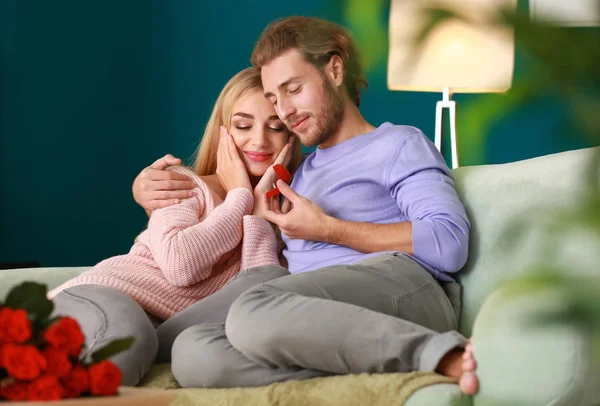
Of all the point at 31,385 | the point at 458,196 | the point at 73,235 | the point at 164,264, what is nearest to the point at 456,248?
the point at 458,196

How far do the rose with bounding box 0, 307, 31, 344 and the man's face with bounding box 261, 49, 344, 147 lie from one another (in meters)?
1.28

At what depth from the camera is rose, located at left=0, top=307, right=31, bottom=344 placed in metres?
0.84

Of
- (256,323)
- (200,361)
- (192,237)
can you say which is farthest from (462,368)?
(192,237)

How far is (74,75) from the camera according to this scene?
13.4 feet

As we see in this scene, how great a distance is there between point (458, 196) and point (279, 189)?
0.43m

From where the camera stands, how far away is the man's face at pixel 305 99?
205 cm

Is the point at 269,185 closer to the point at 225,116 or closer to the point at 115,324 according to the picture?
the point at 225,116

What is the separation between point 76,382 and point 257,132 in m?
1.42

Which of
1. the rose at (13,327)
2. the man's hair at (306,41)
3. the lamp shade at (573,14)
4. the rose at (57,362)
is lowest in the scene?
the rose at (57,362)

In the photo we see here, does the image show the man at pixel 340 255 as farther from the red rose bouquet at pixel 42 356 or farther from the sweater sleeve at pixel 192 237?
the red rose bouquet at pixel 42 356

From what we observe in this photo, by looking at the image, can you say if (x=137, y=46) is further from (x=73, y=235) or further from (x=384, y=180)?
(x=384, y=180)

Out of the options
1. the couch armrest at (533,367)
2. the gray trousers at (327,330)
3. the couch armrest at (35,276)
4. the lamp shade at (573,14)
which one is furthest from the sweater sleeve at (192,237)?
the lamp shade at (573,14)

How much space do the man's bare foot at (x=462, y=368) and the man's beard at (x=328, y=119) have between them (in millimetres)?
935

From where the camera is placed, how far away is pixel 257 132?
7.32 ft
